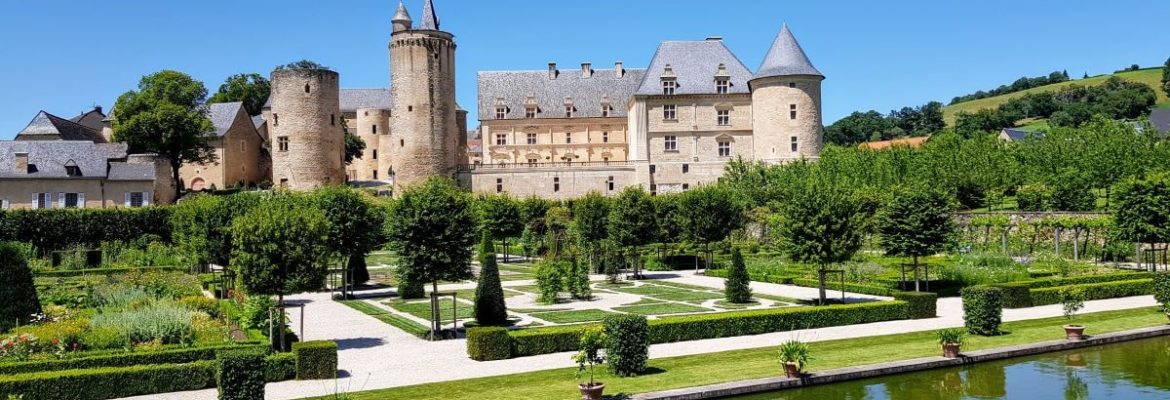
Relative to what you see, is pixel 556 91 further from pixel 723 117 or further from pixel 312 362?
pixel 312 362

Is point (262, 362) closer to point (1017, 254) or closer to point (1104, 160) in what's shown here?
point (1017, 254)

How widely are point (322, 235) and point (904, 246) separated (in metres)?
16.2

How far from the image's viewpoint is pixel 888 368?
16.7 metres

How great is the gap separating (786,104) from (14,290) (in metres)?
47.8

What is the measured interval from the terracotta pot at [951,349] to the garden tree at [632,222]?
54.9ft

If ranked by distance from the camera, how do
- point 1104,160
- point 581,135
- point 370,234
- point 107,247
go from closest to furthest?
point 370,234 → point 107,247 → point 1104,160 → point 581,135

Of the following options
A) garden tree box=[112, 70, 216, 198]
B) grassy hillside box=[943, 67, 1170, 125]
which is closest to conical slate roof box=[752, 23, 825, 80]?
garden tree box=[112, 70, 216, 198]

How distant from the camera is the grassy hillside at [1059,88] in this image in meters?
130

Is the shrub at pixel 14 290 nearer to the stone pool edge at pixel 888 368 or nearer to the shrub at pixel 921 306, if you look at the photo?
the stone pool edge at pixel 888 368

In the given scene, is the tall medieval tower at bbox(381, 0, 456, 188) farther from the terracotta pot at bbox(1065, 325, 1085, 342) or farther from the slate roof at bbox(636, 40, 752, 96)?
the terracotta pot at bbox(1065, 325, 1085, 342)

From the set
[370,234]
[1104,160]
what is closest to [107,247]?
[370,234]

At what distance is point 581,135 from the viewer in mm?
69625

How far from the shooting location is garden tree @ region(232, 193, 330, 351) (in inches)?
723

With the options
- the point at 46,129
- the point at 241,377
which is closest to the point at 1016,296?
the point at 241,377
